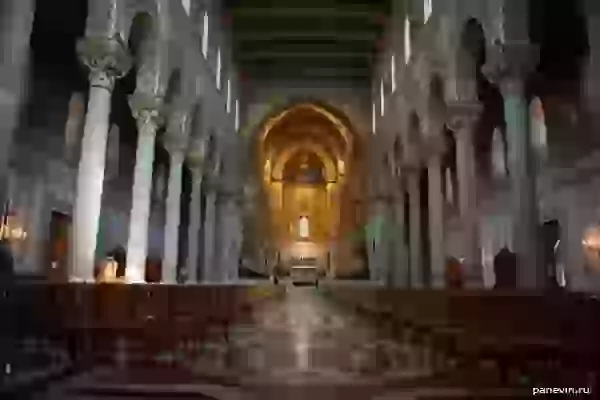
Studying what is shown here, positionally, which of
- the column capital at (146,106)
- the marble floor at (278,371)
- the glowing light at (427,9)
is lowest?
the marble floor at (278,371)

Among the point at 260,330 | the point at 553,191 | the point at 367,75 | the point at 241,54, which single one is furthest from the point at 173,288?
the point at 367,75

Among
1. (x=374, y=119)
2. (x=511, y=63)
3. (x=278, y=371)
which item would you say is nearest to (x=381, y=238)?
(x=374, y=119)

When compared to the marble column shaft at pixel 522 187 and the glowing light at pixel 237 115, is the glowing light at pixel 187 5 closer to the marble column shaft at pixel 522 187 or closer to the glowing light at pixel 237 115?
the marble column shaft at pixel 522 187

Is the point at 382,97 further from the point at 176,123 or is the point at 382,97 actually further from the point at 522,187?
the point at 522,187

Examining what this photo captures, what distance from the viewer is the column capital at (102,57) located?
40.3 ft

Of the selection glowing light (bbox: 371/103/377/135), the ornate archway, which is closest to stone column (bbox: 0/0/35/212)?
the ornate archway

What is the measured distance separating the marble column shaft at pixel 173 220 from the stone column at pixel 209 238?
5438mm

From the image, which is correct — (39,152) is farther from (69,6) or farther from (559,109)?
(559,109)

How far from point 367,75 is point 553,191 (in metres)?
13.5

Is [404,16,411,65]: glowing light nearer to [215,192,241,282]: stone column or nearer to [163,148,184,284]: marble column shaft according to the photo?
[163,148,184,284]: marble column shaft

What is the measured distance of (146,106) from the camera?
1493 cm

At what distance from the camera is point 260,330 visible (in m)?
8.59

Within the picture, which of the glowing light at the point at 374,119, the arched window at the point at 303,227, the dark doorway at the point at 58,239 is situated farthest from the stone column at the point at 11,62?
the arched window at the point at 303,227

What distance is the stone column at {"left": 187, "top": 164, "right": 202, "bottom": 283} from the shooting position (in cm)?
2120
